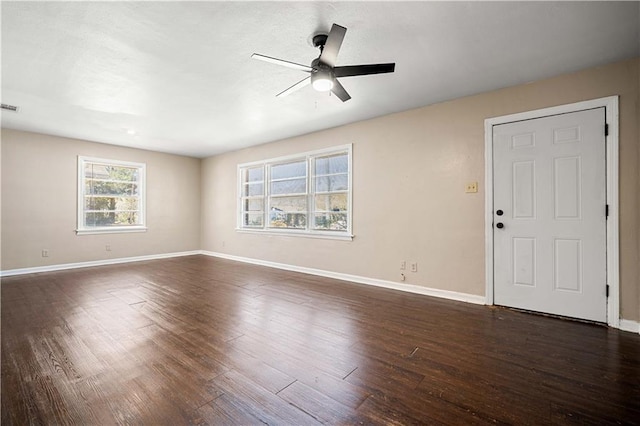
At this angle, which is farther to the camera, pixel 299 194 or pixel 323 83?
pixel 299 194

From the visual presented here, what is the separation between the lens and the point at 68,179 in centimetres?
555

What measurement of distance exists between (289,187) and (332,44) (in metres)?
3.90

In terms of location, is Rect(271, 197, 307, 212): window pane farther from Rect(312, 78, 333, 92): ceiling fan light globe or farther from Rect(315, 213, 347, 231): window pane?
Rect(312, 78, 333, 92): ceiling fan light globe

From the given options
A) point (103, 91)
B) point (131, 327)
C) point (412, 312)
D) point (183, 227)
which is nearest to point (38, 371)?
point (131, 327)

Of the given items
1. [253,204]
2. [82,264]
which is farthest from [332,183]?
[82,264]

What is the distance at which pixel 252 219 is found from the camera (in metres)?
6.62

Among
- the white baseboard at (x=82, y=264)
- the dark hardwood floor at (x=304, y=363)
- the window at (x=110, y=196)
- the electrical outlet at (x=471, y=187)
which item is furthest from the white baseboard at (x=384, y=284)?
the window at (x=110, y=196)

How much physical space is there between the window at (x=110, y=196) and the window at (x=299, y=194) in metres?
2.40

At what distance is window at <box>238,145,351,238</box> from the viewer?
495 centimetres

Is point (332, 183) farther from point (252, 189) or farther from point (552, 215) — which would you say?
point (552, 215)

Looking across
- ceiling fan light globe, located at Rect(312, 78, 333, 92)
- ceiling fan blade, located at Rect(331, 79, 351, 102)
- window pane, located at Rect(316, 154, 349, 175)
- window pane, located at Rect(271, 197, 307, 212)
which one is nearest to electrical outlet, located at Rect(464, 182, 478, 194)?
window pane, located at Rect(316, 154, 349, 175)

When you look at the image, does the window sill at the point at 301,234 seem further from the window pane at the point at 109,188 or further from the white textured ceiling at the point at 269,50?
the window pane at the point at 109,188

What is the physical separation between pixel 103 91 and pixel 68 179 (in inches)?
132

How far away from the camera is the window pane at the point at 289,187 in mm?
5553
